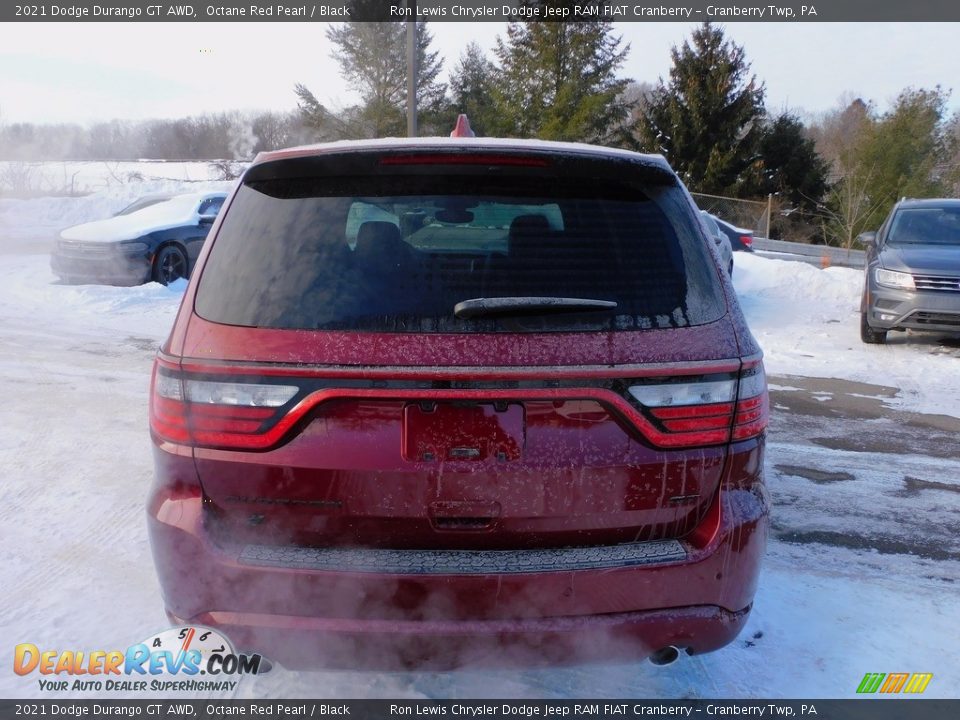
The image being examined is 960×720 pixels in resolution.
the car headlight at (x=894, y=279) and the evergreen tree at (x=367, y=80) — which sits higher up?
the evergreen tree at (x=367, y=80)

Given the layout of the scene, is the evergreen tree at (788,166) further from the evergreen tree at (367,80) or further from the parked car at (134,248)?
the parked car at (134,248)

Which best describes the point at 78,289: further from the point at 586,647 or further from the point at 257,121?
the point at 257,121

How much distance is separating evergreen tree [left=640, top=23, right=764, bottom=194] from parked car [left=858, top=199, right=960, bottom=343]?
30841mm

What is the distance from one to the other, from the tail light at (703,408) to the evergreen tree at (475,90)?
3401 centimetres

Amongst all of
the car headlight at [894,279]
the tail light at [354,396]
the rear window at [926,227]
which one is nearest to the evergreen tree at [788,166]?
the rear window at [926,227]

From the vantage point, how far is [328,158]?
2248 millimetres

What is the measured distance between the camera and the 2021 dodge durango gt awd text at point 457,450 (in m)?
2.00

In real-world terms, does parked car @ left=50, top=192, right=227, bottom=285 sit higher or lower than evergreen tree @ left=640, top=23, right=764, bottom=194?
lower

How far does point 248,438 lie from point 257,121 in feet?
146

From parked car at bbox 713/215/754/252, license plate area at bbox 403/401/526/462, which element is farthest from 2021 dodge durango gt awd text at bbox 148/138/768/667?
parked car at bbox 713/215/754/252

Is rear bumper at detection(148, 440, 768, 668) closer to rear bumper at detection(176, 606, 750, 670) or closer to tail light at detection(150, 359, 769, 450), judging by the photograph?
rear bumper at detection(176, 606, 750, 670)

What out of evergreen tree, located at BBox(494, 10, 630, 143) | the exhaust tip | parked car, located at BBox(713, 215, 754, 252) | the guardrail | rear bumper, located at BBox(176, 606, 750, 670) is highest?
evergreen tree, located at BBox(494, 10, 630, 143)

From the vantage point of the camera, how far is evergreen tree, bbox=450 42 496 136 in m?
35.4

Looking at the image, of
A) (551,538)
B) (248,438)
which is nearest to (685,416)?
(551,538)
